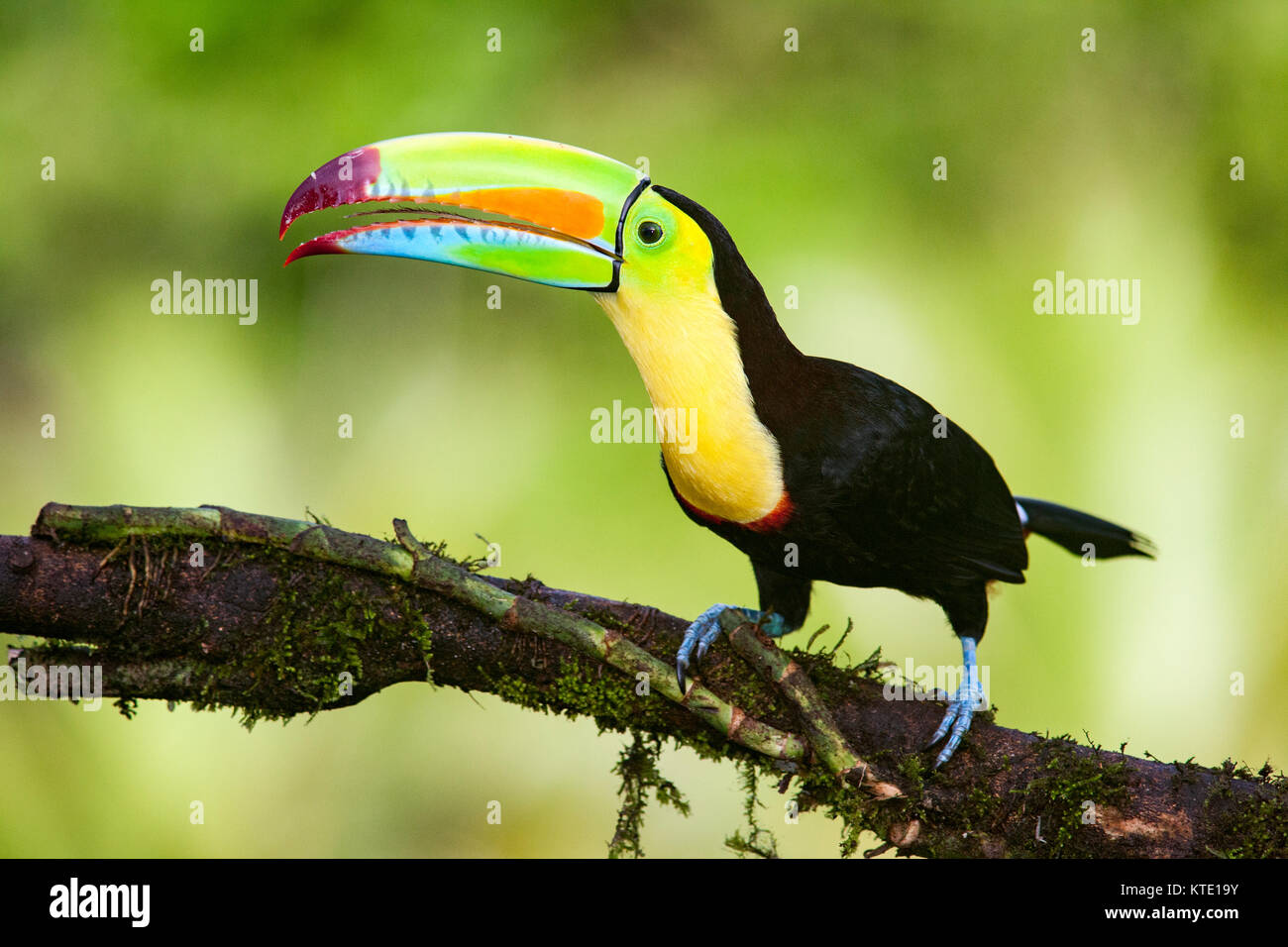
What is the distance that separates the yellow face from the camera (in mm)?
2711

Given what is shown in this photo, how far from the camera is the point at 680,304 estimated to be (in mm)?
2723

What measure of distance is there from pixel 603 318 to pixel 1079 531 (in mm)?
2669

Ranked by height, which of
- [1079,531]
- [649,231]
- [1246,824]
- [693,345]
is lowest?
[1246,824]

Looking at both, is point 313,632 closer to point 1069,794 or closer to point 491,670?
A: point 491,670

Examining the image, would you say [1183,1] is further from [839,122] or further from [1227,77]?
[839,122]

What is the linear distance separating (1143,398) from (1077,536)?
7.78ft

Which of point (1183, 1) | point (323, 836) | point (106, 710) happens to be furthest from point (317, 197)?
point (1183, 1)

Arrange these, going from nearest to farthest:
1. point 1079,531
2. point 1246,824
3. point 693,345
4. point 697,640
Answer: point 1246,824 → point 697,640 → point 693,345 → point 1079,531

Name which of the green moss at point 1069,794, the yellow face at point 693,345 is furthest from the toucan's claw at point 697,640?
the green moss at point 1069,794

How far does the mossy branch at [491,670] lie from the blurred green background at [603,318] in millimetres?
2976

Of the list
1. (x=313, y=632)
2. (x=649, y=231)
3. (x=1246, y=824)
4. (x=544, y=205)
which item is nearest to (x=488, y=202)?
(x=544, y=205)

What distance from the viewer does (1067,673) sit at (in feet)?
Result: 18.6

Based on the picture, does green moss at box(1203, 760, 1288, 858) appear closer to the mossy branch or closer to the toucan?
the mossy branch

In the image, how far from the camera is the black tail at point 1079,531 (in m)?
3.76
